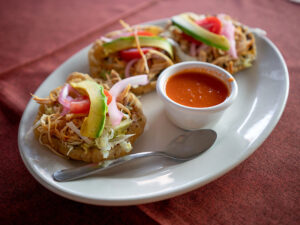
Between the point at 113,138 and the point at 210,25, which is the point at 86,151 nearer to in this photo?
the point at 113,138

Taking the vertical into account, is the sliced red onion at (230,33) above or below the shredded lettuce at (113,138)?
A: above

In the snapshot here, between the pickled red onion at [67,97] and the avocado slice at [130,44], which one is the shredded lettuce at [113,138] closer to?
the pickled red onion at [67,97]

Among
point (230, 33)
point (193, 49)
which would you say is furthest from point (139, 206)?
point (230, 33)

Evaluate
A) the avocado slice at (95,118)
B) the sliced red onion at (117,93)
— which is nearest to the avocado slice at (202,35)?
the sliced red onion at (117,93)

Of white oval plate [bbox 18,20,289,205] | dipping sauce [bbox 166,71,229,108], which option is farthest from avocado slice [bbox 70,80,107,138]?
dipping sauce [bbox 166,71,229,108]

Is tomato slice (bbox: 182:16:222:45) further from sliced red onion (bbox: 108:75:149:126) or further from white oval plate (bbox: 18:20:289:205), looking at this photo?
sliced red onion (bbox: 108:75:149:126)

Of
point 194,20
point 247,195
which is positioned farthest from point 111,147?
point 194,20

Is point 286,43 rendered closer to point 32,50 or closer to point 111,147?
point 111,147
